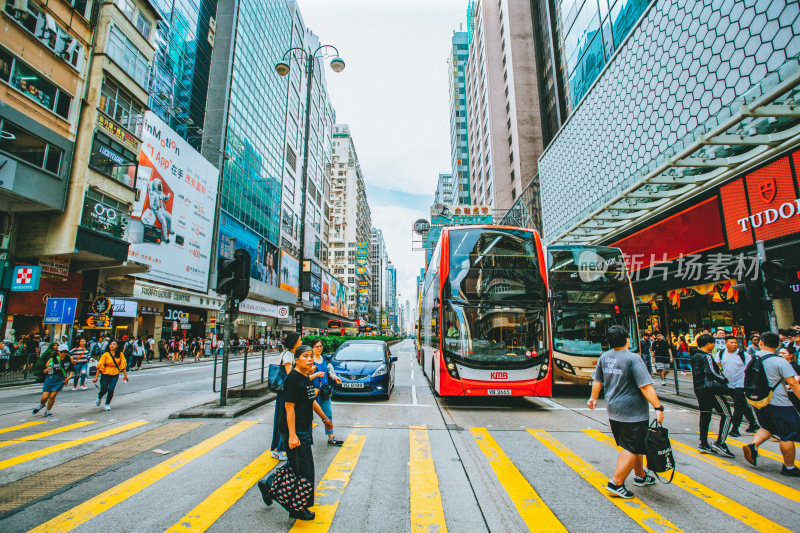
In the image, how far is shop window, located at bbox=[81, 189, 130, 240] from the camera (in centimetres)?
1692

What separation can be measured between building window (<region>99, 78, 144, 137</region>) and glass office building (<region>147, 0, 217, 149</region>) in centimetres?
759

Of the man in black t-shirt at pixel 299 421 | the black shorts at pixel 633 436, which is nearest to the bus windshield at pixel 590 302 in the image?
the black shorts at pixel 633 436

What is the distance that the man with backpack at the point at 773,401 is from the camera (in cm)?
454

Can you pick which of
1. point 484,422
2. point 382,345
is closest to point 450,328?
point 484,422

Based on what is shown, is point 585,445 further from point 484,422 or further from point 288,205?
point 288,205

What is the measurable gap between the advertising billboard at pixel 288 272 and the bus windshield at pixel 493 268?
41104 mm

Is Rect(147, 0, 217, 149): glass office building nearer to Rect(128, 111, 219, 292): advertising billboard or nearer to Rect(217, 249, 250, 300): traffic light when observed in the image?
Rect(128, 111, 219, 292): advertising billboard

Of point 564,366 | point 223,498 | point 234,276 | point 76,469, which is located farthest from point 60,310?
point 564,366

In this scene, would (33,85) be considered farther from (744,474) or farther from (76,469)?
(744,474)

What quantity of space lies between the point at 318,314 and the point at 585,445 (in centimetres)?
6381

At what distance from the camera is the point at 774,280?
758 centimetres

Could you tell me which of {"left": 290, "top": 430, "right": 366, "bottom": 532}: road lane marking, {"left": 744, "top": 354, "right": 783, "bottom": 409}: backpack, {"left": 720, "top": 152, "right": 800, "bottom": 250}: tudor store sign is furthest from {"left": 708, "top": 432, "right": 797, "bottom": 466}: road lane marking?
{"left": 720, "top": 152, "right": 800, "bottom": 250}: tudor store sign

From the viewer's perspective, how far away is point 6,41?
13969mm

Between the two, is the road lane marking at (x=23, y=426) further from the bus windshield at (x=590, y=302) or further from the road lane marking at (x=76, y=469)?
the bus windshield at (x=590, y=302)
